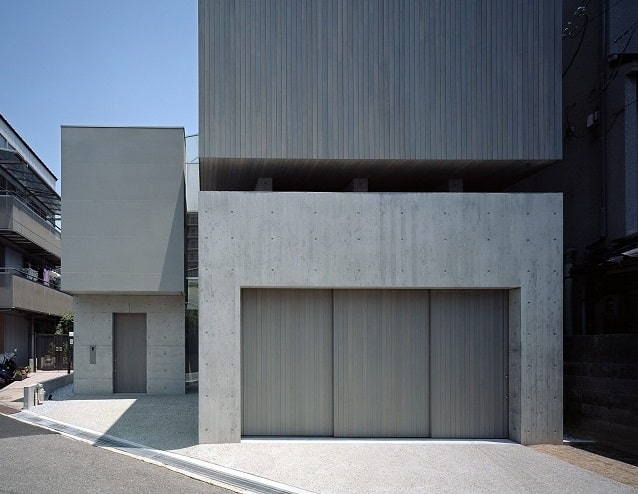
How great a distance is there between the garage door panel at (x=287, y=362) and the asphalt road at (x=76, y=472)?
222 centimetres

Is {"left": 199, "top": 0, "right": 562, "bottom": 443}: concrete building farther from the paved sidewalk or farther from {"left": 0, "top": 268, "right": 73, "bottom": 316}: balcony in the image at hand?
{"left": 0, "top": 268, "right": 73, "bottom": 316}: balcony

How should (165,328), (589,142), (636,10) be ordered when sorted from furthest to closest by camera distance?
(165,328), (589,142), (636,10)

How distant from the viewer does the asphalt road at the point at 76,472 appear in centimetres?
769

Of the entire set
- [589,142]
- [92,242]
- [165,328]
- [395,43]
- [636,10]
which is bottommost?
[165,328]

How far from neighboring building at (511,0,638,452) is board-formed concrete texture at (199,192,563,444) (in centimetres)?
81

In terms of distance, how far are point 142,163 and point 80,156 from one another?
5.29ft

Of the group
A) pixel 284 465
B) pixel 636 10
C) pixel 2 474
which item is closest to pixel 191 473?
pixel 284 465

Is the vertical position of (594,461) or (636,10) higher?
(636,10)

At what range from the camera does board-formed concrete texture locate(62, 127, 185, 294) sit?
16391 millimetres

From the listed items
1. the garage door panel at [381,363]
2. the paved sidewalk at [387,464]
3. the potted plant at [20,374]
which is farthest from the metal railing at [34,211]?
the garage door panel at [381,363]

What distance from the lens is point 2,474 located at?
8336 millimetres

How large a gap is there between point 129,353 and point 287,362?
9291 millimetres

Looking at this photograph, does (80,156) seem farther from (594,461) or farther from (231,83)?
(594,461)

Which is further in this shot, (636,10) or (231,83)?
(636,10)
